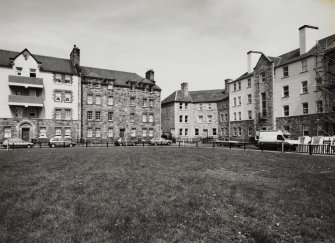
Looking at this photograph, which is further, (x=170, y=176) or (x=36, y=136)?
(x=36, y=136)

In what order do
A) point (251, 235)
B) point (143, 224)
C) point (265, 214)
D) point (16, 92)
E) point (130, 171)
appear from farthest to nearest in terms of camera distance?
point (16, 92) → point (130, 171) → point (265, 214) → point (143, 224) → point (251, 235)

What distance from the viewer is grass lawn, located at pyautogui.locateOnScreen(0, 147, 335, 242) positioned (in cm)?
558

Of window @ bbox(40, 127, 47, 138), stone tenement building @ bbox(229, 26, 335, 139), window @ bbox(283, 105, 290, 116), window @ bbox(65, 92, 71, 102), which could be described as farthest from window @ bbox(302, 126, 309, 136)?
window @ bbox(40, 127, 47, 138)

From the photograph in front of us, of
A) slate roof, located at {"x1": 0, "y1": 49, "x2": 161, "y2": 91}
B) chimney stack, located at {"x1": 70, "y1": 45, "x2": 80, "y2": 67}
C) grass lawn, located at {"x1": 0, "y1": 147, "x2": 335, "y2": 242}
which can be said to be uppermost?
chimney stack, located at {"x1": 70, "y1": 45, "x2": 80, "y2": 67}

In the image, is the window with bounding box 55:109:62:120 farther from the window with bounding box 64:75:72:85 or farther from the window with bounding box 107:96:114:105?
the window with bounding box 107:96:114:105

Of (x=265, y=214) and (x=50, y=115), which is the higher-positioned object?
(x=50, y=115)

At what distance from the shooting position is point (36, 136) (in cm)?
3953

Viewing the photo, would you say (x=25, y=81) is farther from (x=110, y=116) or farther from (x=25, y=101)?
(x=110, y=116)

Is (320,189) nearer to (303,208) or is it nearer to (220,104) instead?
(303,208)

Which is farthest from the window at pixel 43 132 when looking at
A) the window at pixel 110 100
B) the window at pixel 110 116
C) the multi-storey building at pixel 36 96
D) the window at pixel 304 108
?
the window at pixel 304 108

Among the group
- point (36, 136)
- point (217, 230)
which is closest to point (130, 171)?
point (217, 230)

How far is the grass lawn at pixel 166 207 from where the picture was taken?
5582mm

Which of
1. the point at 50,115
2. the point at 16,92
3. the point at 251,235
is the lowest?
the point at 251,235

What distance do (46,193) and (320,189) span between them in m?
9.56
